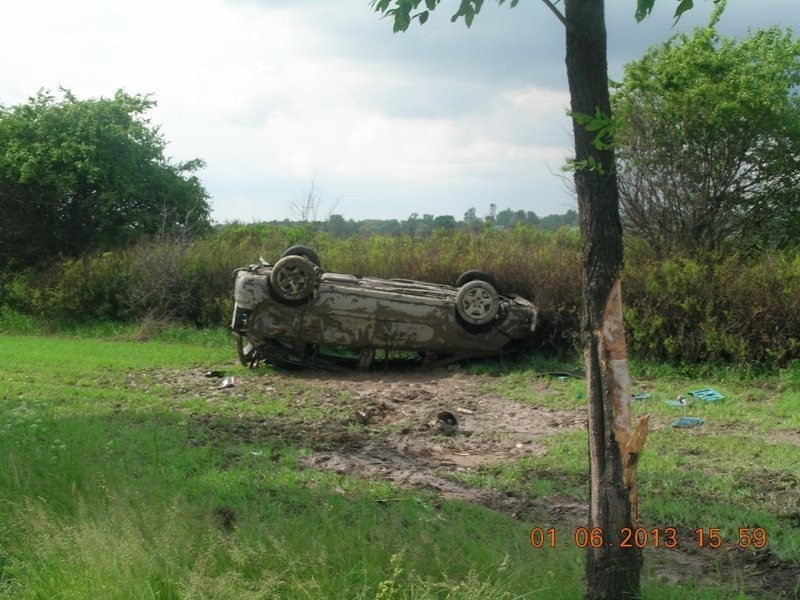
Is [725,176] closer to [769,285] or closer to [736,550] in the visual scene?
[769,285]

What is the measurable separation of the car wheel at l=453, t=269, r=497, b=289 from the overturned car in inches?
28.8

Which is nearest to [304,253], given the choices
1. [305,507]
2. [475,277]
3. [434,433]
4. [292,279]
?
[292,279]

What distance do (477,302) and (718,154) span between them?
18.7 feet

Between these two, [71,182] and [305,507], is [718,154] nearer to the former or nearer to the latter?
[305,507]

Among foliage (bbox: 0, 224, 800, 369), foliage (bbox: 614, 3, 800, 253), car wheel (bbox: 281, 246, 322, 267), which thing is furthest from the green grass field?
foliage (bbox: 614, 3, 800, 253)

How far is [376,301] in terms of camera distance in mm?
14367

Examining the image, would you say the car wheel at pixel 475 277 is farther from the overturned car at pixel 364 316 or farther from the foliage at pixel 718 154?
the foliage at pixel 718 154

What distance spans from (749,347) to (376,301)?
5.88 metres

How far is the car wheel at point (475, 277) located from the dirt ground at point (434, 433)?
1.88 m

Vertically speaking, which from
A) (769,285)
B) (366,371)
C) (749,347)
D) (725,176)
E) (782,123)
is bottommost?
(366,371)

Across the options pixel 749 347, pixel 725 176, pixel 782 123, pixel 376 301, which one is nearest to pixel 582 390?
pixel 749 347

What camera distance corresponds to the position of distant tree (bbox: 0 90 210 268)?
2492 centimetres

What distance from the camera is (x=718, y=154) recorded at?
16.2 metres

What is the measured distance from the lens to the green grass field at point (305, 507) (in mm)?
4512
